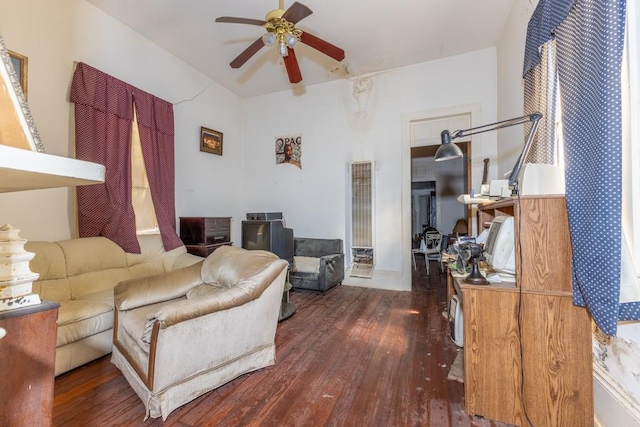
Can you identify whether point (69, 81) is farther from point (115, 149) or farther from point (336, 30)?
point (336, 30)

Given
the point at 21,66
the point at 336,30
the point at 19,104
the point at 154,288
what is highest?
the point at 336,30

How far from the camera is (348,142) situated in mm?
4816

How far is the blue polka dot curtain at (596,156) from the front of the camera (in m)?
1.18

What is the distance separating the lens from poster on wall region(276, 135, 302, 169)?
16.9 feet

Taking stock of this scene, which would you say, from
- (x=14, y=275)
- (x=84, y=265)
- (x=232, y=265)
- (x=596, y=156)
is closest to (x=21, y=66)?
(x=84, y=265)

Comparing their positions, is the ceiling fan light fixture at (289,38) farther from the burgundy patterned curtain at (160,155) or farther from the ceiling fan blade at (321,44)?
the burgundy patterned curtain at (160,155)

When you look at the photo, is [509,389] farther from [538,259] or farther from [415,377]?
[538,259]

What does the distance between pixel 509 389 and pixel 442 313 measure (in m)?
1.71

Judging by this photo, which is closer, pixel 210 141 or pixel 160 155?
pixel 160 155

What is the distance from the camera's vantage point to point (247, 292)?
1.87 m

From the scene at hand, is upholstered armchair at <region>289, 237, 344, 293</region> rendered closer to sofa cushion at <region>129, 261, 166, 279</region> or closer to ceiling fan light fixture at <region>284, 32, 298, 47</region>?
sofa cushion at <region>129, 261, 166, 279</region>

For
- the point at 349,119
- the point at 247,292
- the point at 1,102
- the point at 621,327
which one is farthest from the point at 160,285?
the point at 349,119

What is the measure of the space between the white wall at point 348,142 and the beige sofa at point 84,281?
2.31m

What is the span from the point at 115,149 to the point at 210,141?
1689 millimetres
